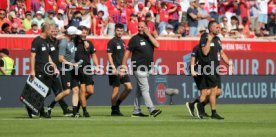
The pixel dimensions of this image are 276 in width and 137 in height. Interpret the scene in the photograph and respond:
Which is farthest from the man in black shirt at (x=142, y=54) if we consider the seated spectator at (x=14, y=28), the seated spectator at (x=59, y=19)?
the seated spectator at (x=59, y=19)

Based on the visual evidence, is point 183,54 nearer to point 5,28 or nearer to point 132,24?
point 132,24

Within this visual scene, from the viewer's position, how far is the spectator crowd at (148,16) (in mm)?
→ 32312

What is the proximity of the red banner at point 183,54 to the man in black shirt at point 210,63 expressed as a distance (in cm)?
1163

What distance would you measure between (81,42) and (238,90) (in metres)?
12.6

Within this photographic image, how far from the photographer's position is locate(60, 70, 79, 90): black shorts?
2194 cm

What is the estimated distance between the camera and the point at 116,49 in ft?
76.1

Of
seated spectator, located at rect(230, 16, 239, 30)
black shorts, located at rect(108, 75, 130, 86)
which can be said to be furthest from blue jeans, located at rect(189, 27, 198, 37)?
black shorts, located at rect(108, 75, 130, 86)

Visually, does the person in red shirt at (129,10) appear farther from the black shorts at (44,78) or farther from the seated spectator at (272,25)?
the black shorts at (44,78)

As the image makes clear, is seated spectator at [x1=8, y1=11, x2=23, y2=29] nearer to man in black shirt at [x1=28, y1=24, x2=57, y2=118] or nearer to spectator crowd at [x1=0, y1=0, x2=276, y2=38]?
A: spectator crowd at [x1=0, y1=0, x2=276, y2=38]

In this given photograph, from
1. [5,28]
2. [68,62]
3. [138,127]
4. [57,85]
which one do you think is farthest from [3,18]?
[138,127]

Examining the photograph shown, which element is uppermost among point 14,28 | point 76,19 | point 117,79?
point 76,19

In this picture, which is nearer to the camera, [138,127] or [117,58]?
[138,127]

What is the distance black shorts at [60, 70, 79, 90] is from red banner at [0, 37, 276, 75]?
9256mm

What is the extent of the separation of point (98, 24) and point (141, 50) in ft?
40.8
